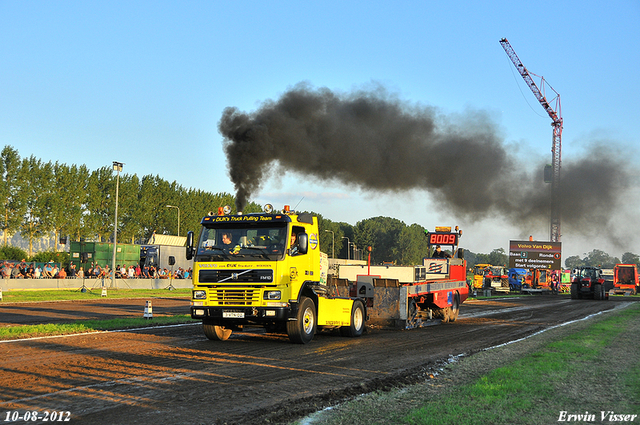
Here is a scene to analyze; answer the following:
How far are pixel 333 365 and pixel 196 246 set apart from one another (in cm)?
493

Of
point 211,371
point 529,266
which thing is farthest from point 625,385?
point 529,266

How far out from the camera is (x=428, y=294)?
18.9 m

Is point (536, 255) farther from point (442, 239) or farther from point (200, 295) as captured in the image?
point (200, 295)

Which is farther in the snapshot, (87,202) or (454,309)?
(87,202)

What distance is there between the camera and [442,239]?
2212 centimetres

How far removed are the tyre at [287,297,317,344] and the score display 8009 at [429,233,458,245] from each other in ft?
31.2

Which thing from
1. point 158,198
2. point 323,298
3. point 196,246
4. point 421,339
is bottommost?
point 421,339

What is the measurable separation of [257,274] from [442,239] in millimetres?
11259

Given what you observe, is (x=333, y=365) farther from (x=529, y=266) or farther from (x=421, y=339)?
(x=529, y=266)

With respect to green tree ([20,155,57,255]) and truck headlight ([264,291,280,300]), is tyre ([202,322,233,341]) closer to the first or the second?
truck headlight ([264,291,280,300])

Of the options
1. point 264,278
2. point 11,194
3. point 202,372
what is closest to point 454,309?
point 264,278

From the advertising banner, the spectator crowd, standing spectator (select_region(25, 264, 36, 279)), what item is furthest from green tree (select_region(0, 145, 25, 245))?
the advertising banner

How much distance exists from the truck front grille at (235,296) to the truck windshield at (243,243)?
0.70 m

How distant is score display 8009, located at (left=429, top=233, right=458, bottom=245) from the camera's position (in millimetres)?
21984
